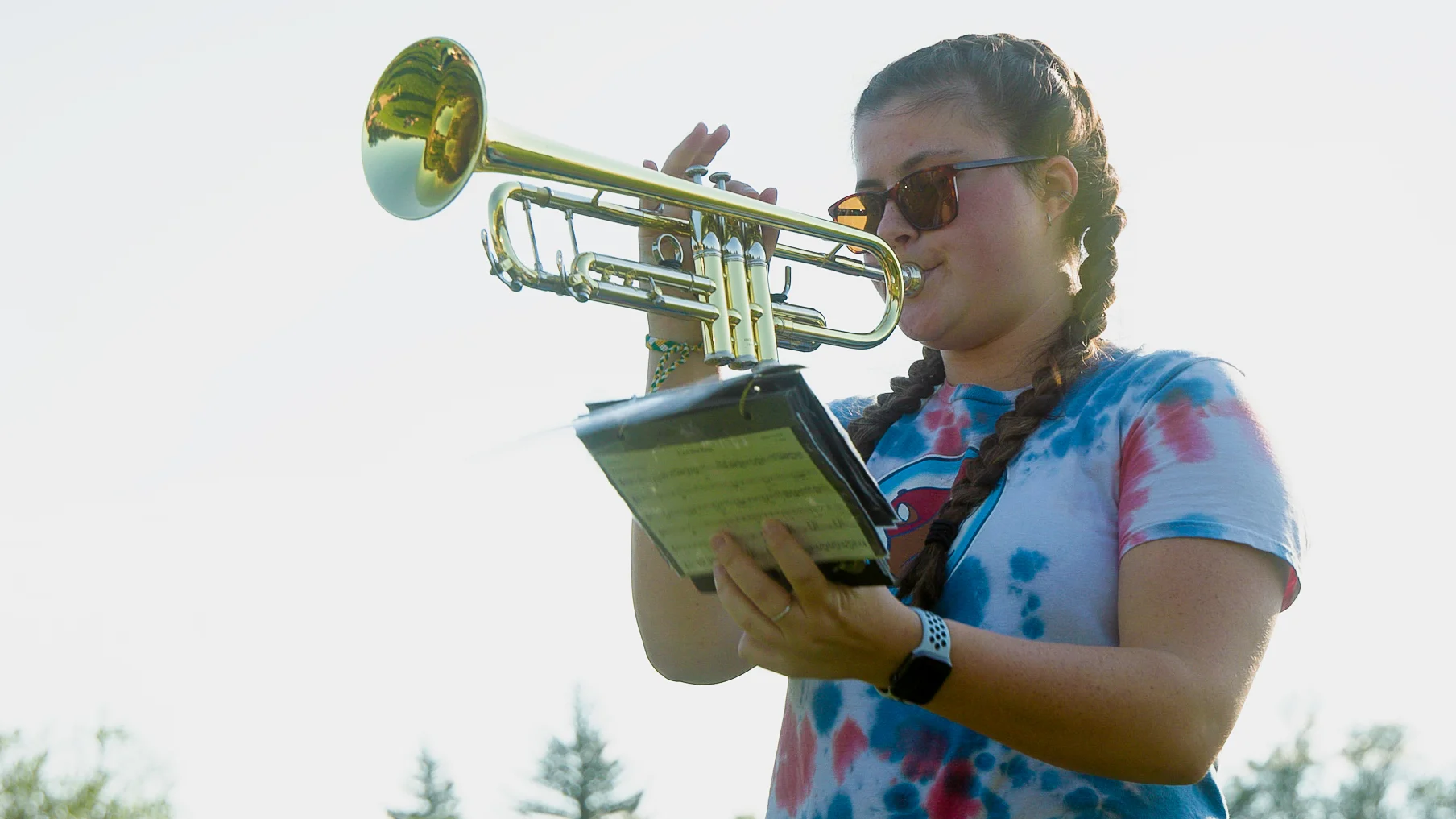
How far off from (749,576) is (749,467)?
0.52ft

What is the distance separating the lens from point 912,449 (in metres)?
2.62

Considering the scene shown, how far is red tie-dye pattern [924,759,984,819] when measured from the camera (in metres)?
2.07

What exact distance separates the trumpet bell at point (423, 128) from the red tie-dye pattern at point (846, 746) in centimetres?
123

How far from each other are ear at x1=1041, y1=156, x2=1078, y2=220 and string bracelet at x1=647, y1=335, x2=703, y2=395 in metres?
0.77

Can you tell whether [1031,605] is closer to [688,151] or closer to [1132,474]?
[1132,474]

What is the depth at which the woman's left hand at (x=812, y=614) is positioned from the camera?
68.7 inches

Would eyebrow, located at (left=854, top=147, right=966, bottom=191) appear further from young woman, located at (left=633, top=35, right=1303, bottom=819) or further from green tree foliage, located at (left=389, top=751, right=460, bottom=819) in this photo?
green tree foliage, located at (left=389, top=751, right=460, bottom=819)

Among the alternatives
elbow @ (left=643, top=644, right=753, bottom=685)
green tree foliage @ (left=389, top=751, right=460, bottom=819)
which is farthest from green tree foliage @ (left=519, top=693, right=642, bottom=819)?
elbow @ (left=643, top=644, right=753, bottom=685)

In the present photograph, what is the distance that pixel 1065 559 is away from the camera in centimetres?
215

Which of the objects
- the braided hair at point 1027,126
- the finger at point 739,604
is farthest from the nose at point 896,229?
the finger at point 739,604

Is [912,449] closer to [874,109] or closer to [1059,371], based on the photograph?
[1059,371]

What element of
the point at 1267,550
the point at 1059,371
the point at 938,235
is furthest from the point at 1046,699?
the point at 938,235

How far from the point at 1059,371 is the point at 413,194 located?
51.3 inches

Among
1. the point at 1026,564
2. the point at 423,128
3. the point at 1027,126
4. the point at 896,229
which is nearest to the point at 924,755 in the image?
the point at 1026,564
